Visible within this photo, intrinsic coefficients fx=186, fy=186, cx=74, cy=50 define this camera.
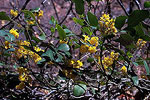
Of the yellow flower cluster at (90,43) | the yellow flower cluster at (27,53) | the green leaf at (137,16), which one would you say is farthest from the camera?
the yellow flower cluster at (27,53)

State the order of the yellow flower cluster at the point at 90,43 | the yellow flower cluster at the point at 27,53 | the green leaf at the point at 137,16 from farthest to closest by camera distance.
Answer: the yellow flower cluster at the point at 27,53 < the yellow flower cluster at the point at 90,43 < the green leaf at the point at 137,16

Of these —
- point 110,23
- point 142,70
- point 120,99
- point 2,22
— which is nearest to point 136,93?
point 120,99

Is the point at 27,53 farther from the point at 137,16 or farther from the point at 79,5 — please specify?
the point at 137,16

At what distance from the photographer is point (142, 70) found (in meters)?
2.55

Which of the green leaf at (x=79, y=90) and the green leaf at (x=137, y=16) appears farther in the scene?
the green leaf at (x=79, y=90)

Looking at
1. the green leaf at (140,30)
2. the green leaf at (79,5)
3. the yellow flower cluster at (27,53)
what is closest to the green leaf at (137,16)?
the green leaf at (140,30)

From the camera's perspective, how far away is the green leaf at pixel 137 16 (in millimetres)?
591

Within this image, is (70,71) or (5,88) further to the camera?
(5,88)

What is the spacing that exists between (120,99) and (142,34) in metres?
1.37

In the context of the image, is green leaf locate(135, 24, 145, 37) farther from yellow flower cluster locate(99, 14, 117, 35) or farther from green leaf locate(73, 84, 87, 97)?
green leaf locate(73, 84, 87, 97)

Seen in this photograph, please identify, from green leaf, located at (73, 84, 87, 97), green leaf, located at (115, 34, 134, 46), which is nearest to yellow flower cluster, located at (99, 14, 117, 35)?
green leaf, located at (115, 34, 134, 46)

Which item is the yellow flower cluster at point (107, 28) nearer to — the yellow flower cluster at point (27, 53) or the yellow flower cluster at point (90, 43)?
the yellow flower cluster at point (90, 43)

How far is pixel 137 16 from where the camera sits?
60cm

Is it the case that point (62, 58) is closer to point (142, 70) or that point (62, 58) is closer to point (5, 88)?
point (5, 88)
